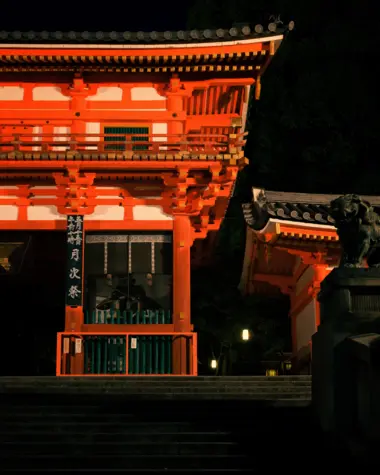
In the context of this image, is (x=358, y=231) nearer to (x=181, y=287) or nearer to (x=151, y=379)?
(x=151, y=379)

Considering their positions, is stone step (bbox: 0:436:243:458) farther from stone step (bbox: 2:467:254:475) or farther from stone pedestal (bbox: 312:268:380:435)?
stone pedestal (bbox: 312:268:380:435)

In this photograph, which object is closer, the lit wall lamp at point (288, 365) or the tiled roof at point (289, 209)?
the tiled roof at point (289, 209)

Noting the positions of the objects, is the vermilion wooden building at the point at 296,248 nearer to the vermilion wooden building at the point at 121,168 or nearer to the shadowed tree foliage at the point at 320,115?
the vermilion wooden building at the point at 121,168

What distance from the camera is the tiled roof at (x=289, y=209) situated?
18.8 meters

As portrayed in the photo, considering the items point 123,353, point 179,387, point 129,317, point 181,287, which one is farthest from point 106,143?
point 179,387

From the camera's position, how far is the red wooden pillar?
667 inches

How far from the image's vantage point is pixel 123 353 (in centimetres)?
1689

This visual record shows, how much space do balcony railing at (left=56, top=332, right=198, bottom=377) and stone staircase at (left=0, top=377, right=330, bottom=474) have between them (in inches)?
207

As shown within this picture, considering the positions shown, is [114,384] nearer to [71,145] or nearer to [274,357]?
[71,145]

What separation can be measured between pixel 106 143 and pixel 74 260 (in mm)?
2871

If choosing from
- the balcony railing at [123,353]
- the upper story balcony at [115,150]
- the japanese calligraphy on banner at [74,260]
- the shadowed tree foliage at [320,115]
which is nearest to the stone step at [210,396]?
the balcony railing at [123,353]

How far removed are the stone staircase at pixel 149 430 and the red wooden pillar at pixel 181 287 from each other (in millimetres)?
5383

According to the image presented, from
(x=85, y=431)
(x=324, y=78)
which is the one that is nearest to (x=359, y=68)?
(x=324, y=78)

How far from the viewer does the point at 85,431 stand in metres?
9.21
